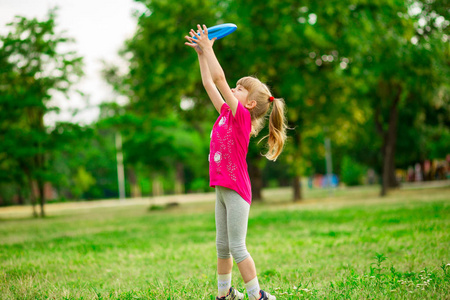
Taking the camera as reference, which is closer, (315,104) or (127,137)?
(315,104)

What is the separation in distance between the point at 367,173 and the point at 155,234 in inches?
1710

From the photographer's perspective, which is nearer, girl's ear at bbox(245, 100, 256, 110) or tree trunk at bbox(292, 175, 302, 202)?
girl's ear at bbox(245, 100, 256, 110)

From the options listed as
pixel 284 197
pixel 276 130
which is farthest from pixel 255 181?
pixel 276 130

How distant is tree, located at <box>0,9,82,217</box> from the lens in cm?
1694

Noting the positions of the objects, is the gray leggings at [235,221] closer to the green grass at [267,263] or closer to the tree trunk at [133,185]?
the green grass at [267,263]

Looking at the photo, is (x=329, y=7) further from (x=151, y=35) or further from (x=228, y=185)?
(x=228, y=185)

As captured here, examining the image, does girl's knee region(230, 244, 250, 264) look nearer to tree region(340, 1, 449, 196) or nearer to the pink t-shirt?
the pink t-shirt

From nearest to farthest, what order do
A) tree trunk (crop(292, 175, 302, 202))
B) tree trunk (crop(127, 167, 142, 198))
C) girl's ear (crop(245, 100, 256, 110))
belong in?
girl's ear (crop(245, 100, 256, 110)) → tree trunk (crop(292, 175, 302, 202)) → tree trunk (crop(127, 167, 142, 198))

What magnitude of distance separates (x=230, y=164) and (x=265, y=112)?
1.94 ft

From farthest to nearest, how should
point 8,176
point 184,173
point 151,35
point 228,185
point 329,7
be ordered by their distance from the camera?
1. point 184,173
2. point 8,176
3. point 151,35
4. point 329,7
5. point 228,185

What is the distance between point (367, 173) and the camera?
49562mm

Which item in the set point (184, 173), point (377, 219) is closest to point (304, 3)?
point (377, 219)

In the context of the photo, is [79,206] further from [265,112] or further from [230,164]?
[230,164]

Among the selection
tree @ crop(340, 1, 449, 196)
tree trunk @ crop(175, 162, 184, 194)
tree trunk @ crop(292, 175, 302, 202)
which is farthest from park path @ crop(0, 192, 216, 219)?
tree trunk @ crop(175, 162, 184, 194)
